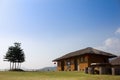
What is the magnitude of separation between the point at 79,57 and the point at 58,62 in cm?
1247

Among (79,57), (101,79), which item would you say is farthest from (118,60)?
(101,79)

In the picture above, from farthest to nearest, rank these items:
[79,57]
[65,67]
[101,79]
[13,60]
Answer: [13,60]
[65,67]
[79,57]
[101,79]

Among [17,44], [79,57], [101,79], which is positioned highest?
[17,44]

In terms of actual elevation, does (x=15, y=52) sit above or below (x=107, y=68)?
above

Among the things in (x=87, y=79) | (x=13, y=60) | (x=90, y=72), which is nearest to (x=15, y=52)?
(x=13, y=60)

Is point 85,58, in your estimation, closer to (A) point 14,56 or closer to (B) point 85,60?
(B) point 85,60

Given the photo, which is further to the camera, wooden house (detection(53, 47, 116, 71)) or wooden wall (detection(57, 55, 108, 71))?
wooden wall (detection(57, 55, 108, 71))

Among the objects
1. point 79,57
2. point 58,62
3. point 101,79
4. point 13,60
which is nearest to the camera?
point 101,79

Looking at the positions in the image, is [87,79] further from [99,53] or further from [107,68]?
[99,53]

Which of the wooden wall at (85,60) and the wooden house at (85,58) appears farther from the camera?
the wooden wall at (85,60)

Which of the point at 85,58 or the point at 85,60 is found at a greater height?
the point at 85,58

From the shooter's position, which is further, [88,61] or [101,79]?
[88,61]

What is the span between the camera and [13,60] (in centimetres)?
7006

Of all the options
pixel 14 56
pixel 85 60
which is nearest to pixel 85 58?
pixel 85 60
